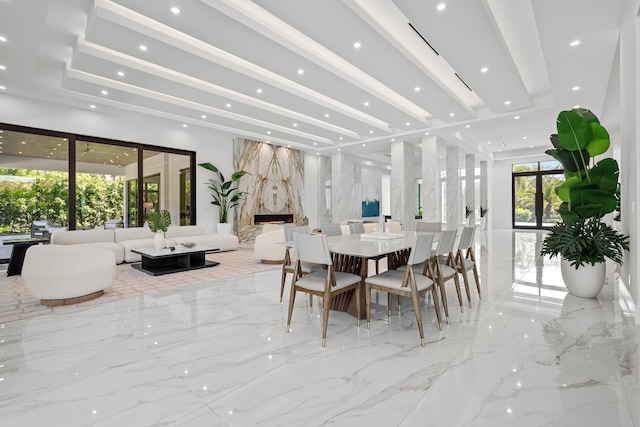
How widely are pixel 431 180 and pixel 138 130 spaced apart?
796 centimetres

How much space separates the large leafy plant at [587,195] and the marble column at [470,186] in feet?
27.0

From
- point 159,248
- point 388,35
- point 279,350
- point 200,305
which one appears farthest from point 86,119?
point 279,350

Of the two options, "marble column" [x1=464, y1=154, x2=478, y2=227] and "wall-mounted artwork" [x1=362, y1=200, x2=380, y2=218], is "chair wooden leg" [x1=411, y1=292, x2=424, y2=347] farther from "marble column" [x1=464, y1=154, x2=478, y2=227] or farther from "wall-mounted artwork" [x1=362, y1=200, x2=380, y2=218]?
"wall-mounted artwork" [x1=362, y1=200, x2=380, y2=218]

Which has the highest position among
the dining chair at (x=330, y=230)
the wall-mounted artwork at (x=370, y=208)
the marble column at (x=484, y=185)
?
the marble column at (x=484, y=185)

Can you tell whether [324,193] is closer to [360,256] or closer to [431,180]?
[431,180]

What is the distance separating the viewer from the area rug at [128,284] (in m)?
3.39

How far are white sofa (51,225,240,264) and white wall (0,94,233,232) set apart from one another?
1665 millimetres

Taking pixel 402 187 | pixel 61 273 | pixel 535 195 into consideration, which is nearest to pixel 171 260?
pixel 61 273

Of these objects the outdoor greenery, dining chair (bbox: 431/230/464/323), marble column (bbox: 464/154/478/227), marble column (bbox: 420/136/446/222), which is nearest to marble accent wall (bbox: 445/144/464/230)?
marble column (bbox: 420/136/446/222)

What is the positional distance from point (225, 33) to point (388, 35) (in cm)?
209

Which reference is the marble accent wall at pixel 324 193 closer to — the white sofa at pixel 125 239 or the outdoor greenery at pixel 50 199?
the white sofa at pixel 125 239

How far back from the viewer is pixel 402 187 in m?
9.73

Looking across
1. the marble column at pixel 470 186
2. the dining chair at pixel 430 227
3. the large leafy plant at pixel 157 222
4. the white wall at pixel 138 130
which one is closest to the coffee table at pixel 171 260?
the large leafy plant at pixel 157 222

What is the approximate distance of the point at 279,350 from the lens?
94.5 inches
